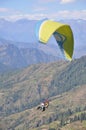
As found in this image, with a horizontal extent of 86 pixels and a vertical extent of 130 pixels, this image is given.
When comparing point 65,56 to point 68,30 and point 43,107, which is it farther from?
point 43,107

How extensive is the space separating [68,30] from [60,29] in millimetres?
1306

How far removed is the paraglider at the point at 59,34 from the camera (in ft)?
141

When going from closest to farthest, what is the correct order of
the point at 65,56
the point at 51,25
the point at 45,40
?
the point at 45,40
the point at 51,25
the point at 65,56

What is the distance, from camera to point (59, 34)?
50344 mm

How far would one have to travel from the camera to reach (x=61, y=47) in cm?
5128

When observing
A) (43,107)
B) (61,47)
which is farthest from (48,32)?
(43,107)

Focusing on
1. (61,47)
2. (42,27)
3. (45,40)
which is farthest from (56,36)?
(45,40)

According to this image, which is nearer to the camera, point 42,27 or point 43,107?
point 42,27

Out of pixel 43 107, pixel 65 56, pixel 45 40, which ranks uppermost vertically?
pixel 45 40

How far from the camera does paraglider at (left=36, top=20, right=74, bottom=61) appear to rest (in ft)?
141

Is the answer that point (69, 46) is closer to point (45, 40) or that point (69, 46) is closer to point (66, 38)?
point (66, 38)

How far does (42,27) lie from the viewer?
46219 millimetres

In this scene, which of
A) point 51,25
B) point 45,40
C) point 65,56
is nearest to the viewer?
point 45,40

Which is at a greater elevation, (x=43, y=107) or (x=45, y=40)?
(x=45, y=40)
